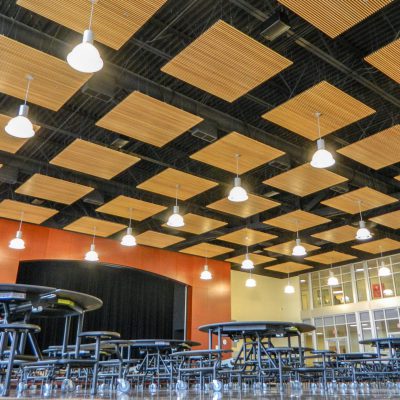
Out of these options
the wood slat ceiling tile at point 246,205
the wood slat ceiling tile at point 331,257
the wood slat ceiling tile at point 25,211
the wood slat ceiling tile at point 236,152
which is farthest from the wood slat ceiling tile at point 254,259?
the wood slat ceiling tile at point 236,152

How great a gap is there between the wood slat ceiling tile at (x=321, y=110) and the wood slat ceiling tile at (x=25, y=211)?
6.99 metres

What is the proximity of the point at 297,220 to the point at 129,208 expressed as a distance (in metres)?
4.66

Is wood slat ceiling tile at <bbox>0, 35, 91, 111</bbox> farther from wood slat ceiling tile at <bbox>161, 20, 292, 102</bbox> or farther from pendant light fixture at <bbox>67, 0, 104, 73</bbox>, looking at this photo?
pendant light fixture at <bbox>67, 0, 104, 73</bbox>

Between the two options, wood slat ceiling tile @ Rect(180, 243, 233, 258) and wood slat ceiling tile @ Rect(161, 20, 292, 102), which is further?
wood slat ceiling tile @ Rect(180, 243, 233, 258)

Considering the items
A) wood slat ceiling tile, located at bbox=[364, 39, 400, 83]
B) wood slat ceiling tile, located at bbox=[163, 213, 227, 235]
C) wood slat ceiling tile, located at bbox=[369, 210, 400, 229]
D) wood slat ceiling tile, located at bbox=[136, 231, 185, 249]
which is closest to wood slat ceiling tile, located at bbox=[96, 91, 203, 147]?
wood slat ceiling tile, located at bbox=[364, 39, 400, 83]

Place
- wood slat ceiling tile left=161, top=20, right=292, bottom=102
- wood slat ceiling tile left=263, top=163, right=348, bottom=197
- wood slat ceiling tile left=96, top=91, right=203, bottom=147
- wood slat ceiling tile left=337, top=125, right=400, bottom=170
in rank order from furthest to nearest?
wood slat ceiling tile left=263, top=163, right=348, bottom=197, wood slat ceiling tile left=337, top=125, right=400, bottom=170, wood slat ceiling tile left=96, top=91, right=203, bottom=147, wood slat ceiling tile left=161, top=20, right=292, bottom=102

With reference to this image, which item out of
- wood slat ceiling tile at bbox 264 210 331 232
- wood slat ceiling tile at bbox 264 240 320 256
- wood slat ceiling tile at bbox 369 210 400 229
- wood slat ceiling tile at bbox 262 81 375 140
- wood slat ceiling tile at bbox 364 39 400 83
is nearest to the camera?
wood slat ceiling tile at bbox 364 39 400 83

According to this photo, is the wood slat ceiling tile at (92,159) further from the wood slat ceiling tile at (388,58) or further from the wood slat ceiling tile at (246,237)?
the wood slat ceiling tile at (246,237)

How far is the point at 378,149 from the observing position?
8.08 metres

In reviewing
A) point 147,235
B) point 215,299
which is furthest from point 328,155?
point 215,299

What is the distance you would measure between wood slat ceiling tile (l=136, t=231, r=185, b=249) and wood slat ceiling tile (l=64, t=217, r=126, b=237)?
88 cm

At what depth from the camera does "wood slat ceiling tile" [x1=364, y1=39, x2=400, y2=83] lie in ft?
18.3

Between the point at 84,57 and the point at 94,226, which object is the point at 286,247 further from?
the point at 84,57

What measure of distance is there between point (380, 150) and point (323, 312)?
11284 mm
